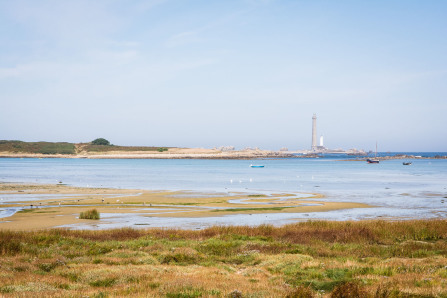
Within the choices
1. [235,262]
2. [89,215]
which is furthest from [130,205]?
[235,262]

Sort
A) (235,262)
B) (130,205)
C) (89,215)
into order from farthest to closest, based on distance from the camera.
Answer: (130,205) < (89,215) < (235,262)

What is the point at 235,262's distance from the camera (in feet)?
56.5

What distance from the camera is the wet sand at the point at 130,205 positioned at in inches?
1276

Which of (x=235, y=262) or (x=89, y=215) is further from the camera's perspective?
(x=89, y=215)

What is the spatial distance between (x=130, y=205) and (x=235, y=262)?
26127 mm

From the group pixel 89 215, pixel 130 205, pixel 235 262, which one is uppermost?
pixel 235 262

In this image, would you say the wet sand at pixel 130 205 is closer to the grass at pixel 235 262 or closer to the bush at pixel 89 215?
the bush at pixel 89 215

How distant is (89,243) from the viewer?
68.1 ft

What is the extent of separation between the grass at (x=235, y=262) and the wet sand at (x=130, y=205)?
833 centimetres

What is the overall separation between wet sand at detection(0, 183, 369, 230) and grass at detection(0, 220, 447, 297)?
8330 mm

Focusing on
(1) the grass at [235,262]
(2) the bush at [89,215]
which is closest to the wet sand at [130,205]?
(2) the bush at [89,215]

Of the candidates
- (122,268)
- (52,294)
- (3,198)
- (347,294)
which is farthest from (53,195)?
(347,294)

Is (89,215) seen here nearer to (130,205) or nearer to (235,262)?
(130,205)

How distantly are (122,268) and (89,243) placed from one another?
706 cm
